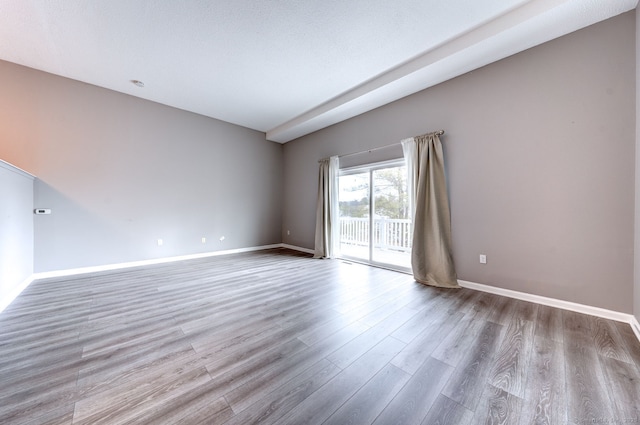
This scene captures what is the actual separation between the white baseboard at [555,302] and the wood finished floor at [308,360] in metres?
0.13

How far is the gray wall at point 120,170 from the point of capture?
3.24m

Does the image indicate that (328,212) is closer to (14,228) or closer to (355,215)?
(355,215)

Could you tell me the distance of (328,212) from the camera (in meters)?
4.77

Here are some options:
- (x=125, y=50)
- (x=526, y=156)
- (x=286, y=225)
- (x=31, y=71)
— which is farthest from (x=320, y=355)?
(x=31, y=71)

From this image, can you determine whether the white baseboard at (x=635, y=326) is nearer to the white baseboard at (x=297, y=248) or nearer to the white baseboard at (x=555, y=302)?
the white baseboard at (x=555, y=302)

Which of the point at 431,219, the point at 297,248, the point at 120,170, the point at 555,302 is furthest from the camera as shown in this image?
the point at 297,248

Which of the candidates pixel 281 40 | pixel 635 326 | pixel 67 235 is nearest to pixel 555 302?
pixel 635 326

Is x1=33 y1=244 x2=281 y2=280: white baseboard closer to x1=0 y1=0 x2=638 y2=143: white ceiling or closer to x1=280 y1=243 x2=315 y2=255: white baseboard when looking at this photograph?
x1=280 y1=243 x2=315 y2=255: white baseboard

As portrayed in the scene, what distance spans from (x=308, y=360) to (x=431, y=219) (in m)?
2.51

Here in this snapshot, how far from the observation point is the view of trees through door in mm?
3861

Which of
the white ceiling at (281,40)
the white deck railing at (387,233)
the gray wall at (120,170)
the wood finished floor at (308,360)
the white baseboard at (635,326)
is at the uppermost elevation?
the white ceiling at (281,40)

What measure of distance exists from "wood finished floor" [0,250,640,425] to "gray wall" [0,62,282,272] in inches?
46.3

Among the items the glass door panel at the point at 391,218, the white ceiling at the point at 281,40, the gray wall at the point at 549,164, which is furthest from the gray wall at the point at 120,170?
the gray wall at the point at 549,164

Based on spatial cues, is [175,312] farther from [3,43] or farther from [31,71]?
[31,71]
